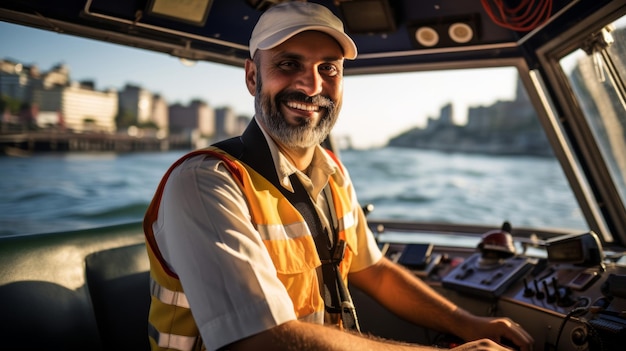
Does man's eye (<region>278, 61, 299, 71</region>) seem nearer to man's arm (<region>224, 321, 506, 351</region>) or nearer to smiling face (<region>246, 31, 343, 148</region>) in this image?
Result: smiling face (<region>246, 31, 343, 148</region>)

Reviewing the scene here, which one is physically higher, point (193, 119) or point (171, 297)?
point (193, 119)

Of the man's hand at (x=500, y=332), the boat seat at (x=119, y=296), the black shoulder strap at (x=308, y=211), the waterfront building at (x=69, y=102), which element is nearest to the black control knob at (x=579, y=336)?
the man's hand at (x=500, y=332)

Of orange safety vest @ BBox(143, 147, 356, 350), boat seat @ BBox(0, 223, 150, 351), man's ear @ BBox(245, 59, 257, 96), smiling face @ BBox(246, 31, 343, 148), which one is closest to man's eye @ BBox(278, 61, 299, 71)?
smiling face @ BBox(246, 31, 343, 148)

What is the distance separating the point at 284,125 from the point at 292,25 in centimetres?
30

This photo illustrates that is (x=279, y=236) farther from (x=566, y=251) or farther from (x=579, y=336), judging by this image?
(x=566, y=251)

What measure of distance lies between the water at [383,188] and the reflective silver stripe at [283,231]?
36.0 inches

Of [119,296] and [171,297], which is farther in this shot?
[119,296]

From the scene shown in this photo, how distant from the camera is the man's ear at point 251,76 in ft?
5.38

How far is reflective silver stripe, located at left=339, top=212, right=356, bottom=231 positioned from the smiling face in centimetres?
29

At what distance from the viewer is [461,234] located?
9.29 feet

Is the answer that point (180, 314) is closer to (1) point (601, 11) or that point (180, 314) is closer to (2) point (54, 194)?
(1) point (601, 11)

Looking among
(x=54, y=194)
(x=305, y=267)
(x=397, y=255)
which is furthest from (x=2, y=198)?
(x=305, y=267)

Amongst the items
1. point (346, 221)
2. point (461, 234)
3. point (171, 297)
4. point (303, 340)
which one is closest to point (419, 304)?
point (346, 221)

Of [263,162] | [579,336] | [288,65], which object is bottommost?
[579,336]
